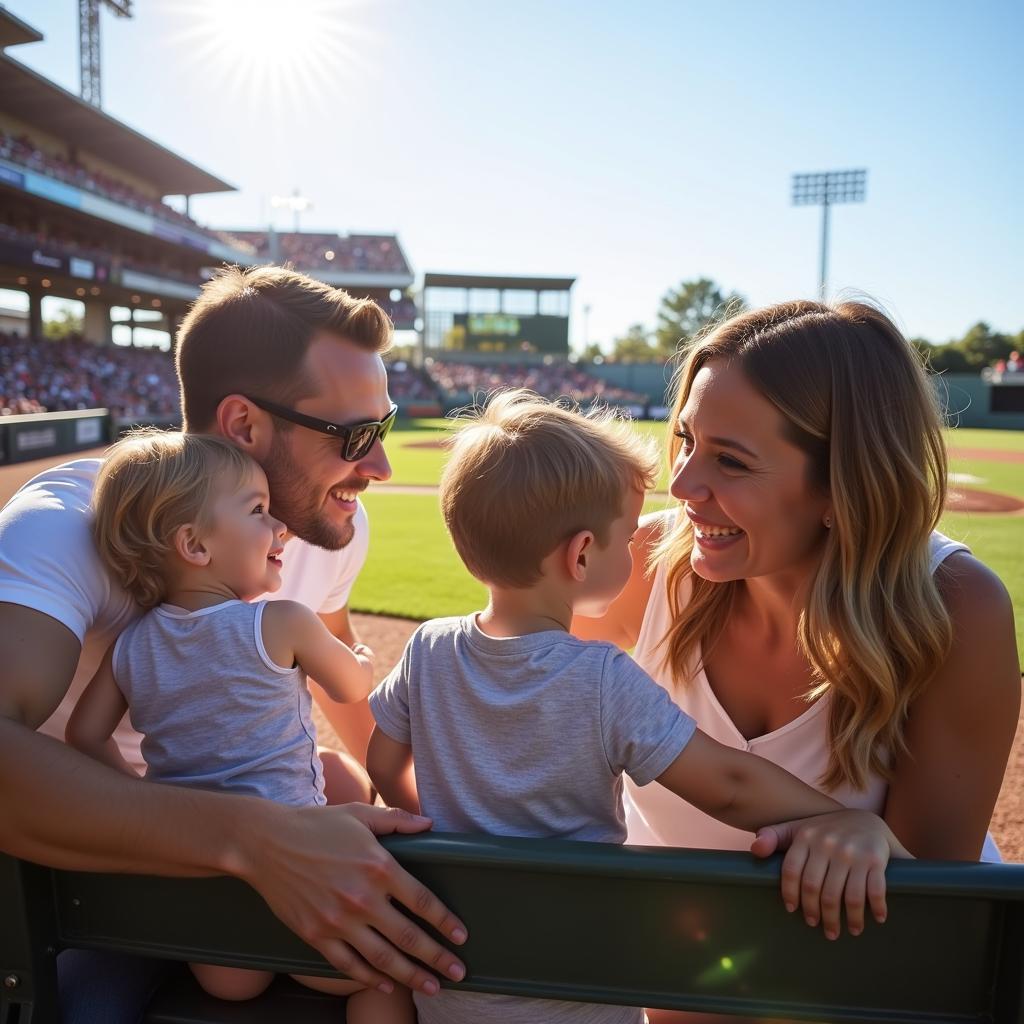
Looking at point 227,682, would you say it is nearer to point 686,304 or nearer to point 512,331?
point 512,331

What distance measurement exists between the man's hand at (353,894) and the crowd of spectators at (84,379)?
26.8 meters

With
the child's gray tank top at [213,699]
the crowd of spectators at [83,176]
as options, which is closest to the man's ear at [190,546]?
the child's gray tank top at [213,699]

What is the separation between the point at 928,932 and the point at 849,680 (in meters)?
0.93

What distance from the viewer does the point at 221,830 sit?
137cm

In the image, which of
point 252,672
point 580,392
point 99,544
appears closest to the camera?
point 252,672

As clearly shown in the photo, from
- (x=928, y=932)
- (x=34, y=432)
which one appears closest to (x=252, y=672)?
(x=928, y=932)

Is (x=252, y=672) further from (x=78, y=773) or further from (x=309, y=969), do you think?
(x=309, y=969)

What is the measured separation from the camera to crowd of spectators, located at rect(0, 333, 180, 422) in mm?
29333

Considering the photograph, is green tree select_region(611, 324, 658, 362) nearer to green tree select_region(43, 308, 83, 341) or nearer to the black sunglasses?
green tree select_region(43, 308, 83, 341)

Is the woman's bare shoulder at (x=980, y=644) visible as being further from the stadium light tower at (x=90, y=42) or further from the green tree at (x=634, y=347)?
the green tree at (x=634, y=347)

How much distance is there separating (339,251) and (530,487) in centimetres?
6542

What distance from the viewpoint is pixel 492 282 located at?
68.6m

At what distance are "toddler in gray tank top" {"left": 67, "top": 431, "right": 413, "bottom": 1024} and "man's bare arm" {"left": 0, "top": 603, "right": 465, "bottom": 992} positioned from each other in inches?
11.0

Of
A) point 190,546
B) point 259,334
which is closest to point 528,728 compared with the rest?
point 190,546
